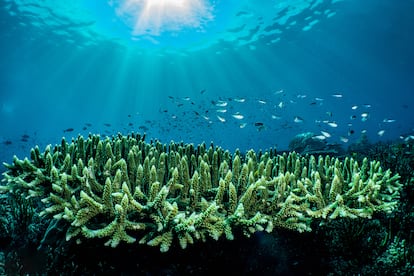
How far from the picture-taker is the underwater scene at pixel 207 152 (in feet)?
10.5

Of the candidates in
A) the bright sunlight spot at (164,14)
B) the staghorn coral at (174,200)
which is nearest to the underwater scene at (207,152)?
the staghorn coral at (174,200)

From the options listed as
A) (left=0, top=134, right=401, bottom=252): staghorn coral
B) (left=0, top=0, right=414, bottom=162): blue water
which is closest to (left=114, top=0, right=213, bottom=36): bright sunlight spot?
(left=0, top=0, right=414, bottom=162): blue water

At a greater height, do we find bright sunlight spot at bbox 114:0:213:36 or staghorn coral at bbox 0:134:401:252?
bright sunlight spot at bbox 114:0:213:36

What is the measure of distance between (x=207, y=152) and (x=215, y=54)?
4899cm

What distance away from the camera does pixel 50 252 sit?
3.75 metres

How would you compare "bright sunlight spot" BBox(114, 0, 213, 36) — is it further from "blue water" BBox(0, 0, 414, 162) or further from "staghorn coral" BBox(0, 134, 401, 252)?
"staghorn coral" BBox(0, 134, 401, 252)

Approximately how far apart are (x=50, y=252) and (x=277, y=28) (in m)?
42.2

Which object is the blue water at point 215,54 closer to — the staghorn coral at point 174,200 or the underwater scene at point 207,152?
the underwater scene at point 207,152

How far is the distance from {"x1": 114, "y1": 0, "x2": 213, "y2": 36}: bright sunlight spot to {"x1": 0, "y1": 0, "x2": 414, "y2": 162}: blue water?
0.16 m

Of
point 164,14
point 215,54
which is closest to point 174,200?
point 164,14

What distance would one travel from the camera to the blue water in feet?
76.1

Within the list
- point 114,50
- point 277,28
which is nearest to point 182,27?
point 277,28

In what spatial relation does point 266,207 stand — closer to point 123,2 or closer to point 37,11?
point 123,2

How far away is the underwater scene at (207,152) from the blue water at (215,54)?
369 mm
